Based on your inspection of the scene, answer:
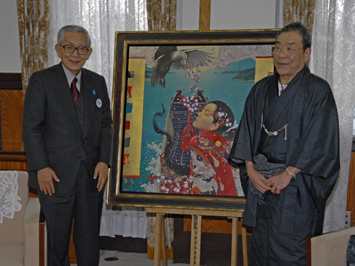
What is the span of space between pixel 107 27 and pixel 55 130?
1.35 m

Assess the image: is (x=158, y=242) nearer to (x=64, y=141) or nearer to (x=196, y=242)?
(x=196, y=242)

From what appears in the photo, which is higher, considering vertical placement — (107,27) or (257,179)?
(107,27)

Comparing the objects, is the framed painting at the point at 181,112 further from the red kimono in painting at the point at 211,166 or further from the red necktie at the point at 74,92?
the red necktie at the point at 74,92

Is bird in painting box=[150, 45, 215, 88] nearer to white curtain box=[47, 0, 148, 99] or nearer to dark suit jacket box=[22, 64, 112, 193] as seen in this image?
dark suit jacket box=[22, 64, 112, 193]

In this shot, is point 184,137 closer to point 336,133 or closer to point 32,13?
point 336,133

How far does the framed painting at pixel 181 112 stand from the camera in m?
2.19

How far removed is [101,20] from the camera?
3031mm

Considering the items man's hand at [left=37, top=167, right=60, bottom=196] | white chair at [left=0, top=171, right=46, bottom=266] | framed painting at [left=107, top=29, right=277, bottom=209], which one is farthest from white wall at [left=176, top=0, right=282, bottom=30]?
white chair at [left=0, top=171, right=46, bottom=266]

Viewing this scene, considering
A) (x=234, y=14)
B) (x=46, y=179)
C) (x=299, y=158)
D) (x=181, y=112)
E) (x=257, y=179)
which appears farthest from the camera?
(x=234, y=14)

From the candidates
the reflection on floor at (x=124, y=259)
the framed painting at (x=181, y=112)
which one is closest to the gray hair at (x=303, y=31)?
the framed painting at (x=181, y=112)

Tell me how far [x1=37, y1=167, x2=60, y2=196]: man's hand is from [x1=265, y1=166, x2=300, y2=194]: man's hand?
1.21m

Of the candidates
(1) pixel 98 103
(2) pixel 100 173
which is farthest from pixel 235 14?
(2) pixel 100 173

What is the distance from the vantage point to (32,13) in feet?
10.0

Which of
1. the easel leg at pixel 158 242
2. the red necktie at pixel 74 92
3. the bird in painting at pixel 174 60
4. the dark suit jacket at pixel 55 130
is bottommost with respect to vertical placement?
the easel leg at pixel 158 242
